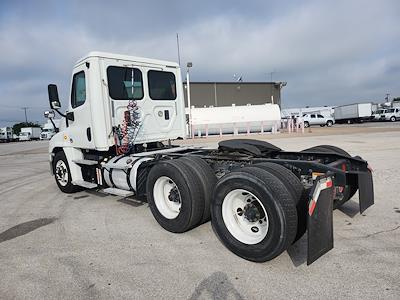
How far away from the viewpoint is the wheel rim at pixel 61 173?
22.7 ft

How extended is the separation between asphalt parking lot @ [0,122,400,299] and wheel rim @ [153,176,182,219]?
311mm

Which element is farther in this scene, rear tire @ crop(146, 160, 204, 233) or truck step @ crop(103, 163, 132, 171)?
truck step @ crop(103, 163, 132, 171)

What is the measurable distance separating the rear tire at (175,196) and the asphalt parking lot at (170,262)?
21cm

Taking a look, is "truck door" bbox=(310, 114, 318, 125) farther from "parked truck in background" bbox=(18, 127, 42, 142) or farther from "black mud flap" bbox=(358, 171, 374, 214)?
"parked truck in background" bbox=(18, 127, 42, 142)

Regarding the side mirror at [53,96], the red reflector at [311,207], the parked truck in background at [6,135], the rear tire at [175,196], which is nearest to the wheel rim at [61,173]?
the side mirror at [53,96]

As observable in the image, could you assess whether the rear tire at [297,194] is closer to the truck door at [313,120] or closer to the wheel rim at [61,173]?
the wheel rim at [61,173]

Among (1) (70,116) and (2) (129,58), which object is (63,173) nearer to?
(1) (70,116)

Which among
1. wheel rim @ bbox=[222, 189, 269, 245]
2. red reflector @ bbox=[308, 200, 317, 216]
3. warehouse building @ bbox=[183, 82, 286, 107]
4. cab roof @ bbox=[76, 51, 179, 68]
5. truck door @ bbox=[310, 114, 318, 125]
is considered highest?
warehouse building @ bbox=[183, 82, 286, 107]

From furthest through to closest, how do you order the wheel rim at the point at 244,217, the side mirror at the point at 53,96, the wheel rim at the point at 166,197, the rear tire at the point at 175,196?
the side mirror at the point at 53,96, the wheel rim at the point at 166,197, the rear tire at the point at 175,196, the wheel rim at the point at 244,217

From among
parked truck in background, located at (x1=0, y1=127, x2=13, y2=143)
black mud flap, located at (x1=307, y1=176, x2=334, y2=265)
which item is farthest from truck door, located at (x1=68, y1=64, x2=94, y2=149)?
parked truck in background, located at (x1=0, y1=127, x2=13, y2=143)

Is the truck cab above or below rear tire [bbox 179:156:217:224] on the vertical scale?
above

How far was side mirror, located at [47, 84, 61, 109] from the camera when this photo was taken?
6170 millimetres

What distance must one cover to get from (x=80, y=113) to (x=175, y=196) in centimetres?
299

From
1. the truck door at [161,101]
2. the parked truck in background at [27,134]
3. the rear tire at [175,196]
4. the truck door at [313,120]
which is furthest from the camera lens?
the parked truck in background at [27,134]
